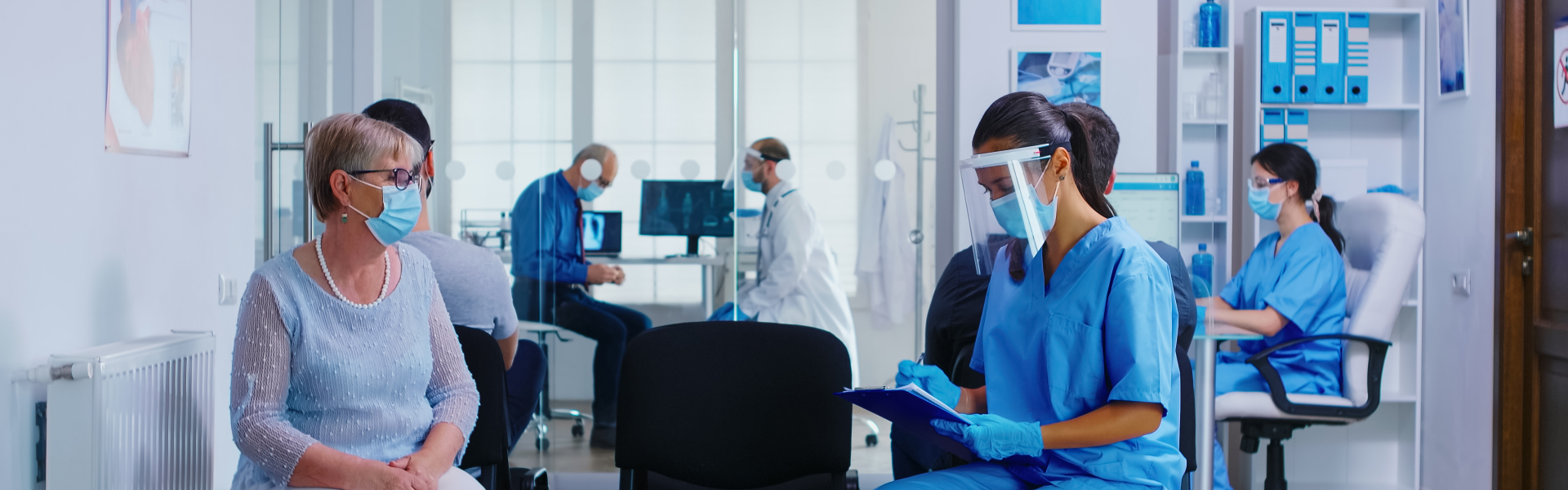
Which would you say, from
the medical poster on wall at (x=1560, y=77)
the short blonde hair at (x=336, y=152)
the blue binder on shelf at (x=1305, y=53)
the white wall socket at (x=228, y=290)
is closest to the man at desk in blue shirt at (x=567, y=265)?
the white wall socket at (x=228, y=290)

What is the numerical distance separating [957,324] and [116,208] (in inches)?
67.5

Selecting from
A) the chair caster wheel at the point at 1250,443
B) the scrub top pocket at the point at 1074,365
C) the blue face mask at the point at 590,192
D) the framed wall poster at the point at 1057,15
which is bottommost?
the chair caster wheel at the point at 1250,443

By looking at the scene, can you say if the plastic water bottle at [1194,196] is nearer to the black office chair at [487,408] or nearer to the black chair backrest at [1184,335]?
the black chair backrest at [1184,335]

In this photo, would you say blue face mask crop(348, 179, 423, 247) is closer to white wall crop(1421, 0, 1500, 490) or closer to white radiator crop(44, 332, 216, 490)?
white radiator crop(44, 332, 216, 490)

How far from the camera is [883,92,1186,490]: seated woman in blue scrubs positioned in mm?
1506

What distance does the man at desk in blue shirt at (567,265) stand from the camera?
11.3 ft

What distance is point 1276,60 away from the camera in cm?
355

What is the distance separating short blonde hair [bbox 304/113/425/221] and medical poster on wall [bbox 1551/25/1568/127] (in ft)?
10.4

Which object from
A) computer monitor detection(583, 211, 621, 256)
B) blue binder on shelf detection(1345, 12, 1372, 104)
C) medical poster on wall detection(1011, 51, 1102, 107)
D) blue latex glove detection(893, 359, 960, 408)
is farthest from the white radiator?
blue binder on shelf detection(1345, 12, 1372, 104)

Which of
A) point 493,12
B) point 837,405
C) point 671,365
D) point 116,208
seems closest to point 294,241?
point 493,12

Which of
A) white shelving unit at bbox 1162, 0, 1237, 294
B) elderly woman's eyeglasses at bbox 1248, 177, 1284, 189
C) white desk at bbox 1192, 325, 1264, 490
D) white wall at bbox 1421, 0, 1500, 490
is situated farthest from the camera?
white shelving unit at bbox 1162, 0, 1237, 294

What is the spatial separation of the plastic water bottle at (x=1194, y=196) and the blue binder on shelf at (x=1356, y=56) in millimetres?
556

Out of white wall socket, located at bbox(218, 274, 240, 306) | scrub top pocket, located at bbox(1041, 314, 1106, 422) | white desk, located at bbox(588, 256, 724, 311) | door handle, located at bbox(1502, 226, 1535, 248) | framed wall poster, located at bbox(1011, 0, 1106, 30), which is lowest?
scrub top pocket, located at bbox(1041, 314, 1106, 422)

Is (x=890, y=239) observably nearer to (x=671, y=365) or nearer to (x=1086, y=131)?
(x=671, y=365)
